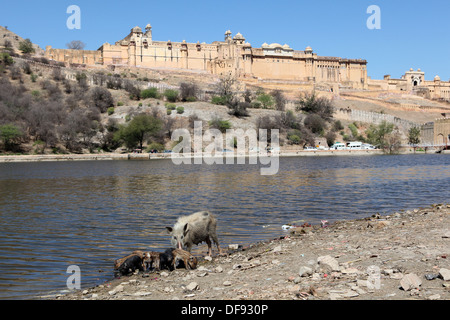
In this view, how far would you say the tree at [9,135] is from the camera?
41531 mm

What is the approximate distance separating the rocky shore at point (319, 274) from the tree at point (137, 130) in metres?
39.5

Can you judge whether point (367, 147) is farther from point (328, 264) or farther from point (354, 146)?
point (328, 264)

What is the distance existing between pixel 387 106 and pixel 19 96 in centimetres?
5628

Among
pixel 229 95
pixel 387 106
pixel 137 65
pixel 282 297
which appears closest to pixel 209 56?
pixel 137 65

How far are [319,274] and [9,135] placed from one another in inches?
1626

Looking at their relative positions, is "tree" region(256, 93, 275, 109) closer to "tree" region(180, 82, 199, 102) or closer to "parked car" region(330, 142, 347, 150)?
"tree" region(180, 82, 199, 102)

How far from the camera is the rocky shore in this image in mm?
4832

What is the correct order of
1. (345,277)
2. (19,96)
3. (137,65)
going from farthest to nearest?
(137,65)
(19,96)
(345,277)

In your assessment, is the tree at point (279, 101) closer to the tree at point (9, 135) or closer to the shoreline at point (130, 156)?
the shoreline at point (130, 156)

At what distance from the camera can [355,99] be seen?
82.0 metres

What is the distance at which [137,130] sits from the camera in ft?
152

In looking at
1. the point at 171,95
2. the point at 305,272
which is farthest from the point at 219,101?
the point at 305,272
